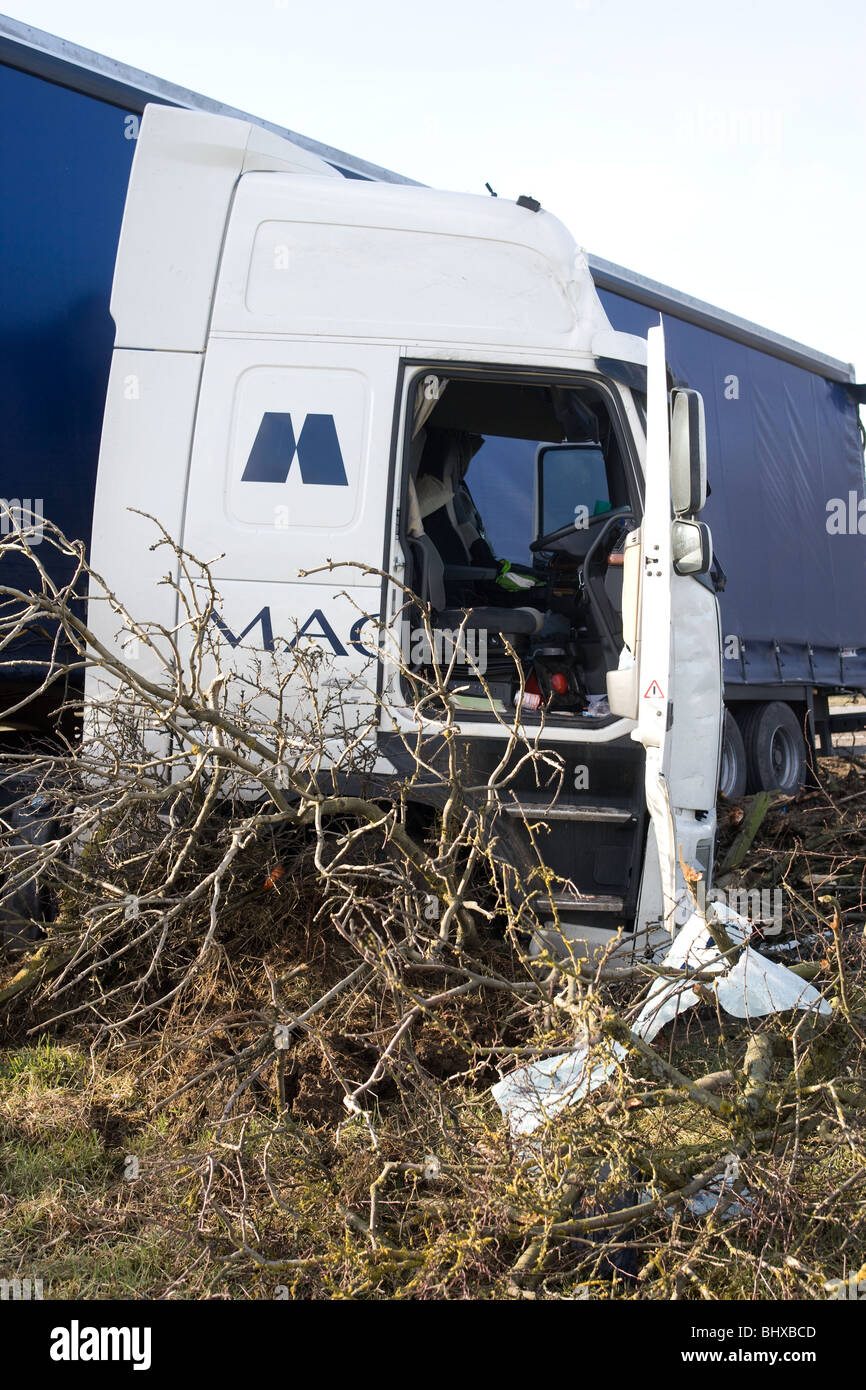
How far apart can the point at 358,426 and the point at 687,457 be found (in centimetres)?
121

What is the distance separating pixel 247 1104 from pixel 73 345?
10.3 feet

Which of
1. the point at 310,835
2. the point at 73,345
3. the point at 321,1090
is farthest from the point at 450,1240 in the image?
the point at 73,345

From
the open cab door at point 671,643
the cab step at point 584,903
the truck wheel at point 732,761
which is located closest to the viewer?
the open cab door at point 671,643

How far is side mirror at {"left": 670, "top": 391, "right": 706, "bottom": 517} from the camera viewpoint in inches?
138

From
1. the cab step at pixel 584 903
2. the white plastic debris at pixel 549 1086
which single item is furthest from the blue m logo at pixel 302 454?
the white plastic debris at pixel 549 1086

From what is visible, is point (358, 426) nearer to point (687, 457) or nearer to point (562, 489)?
point (687, 457)

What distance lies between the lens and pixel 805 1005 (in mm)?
2924

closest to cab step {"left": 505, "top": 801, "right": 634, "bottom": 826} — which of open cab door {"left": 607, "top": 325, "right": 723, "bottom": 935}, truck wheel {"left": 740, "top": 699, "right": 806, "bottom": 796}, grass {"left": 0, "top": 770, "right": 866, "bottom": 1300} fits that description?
open cab door {"left": 607, "top": 325, "right": 723, "bottom": 935}

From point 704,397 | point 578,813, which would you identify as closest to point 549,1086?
point 578,813

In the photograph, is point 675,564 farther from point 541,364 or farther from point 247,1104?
point 247,1104

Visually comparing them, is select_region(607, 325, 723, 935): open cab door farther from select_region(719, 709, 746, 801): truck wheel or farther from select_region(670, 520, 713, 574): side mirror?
select_region(719, 709, 746, 801): truck wheel

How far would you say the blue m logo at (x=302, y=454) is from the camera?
3746mm

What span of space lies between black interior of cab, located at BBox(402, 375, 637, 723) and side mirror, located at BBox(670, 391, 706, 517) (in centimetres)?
35

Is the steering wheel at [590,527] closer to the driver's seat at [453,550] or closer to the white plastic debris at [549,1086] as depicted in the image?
the driver's seat at [453,550]
